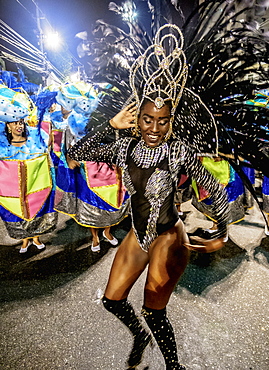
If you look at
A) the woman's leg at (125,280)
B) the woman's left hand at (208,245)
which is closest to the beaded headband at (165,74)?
the woman's left hand at (208,245)

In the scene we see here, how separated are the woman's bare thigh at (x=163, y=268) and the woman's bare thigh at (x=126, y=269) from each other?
0.43 feet

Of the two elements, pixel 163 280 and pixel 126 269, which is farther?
pixel 126 269

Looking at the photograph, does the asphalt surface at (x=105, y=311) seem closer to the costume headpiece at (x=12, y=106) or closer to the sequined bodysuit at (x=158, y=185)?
the sequined bodysuit at (x=158, y=185)

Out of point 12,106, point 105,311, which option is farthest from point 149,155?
point 12,106

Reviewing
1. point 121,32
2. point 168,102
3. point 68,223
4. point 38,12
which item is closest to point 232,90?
point 168,102

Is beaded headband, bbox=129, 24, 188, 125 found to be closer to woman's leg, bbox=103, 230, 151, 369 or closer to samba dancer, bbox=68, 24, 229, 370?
samba dancer, bbox=68, 24, 229, 370

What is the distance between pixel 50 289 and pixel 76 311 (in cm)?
55

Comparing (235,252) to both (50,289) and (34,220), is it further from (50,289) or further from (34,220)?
(34,220)

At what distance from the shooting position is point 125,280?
1798 mm

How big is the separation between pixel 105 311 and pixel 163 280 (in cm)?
127

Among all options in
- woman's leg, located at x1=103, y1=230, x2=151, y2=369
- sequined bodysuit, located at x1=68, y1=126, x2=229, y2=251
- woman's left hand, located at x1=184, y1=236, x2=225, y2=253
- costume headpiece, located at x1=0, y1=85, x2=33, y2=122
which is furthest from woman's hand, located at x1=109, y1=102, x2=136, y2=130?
costume headpiece, located at x1=0, y1=85, x2=33, y2=122

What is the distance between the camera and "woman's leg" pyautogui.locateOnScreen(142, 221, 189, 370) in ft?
5.51

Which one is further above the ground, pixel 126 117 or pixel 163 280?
pixel 126 117

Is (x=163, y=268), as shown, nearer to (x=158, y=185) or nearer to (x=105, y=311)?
(x=158, y=185)
